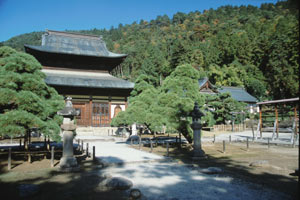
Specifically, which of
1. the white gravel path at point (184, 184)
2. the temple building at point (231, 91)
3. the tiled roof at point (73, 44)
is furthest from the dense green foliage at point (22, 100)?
the temple building at point (231, 91)

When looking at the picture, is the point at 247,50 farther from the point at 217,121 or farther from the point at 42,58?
the point at 42,58

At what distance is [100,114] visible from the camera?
2678cm

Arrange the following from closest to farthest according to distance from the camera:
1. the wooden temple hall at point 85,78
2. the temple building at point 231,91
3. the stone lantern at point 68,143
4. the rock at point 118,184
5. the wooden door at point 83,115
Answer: the rock at point 118,184 → the stone lantern at point 68,143 → the wooden temple hall at point 85,78 → the wooden door at point 83,115 → the temple building at point 231,91

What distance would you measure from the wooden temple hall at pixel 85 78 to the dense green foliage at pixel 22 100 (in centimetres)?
1392

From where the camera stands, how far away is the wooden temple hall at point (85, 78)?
25.2 meters

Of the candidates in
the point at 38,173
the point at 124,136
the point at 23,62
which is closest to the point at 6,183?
the point at 38,173

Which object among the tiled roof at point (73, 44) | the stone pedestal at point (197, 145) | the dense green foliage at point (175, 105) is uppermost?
the tiled roof at point (73, 44)

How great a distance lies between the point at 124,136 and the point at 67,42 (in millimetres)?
16244

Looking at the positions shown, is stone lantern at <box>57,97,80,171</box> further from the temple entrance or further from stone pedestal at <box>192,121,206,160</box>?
the temple entrance

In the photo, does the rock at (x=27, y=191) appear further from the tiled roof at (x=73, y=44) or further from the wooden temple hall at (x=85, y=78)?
the tiled roof at (x=73, y=44)

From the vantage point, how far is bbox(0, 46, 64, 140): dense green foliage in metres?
8.38

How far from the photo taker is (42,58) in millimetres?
26641

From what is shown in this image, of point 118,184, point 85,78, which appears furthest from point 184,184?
point 85,78

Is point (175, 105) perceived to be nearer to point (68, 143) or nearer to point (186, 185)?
point (68, 143)
